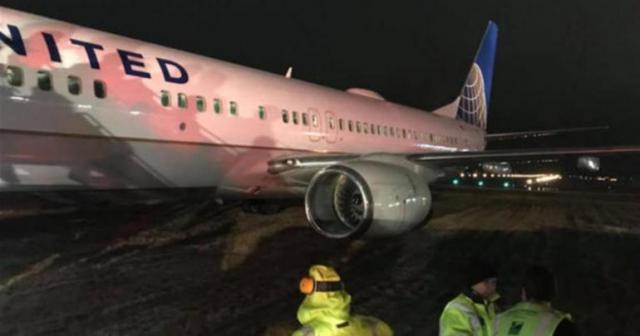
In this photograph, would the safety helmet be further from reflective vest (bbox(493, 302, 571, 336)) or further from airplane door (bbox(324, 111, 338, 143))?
airplane door (bbox(324, 111, 338, 143))

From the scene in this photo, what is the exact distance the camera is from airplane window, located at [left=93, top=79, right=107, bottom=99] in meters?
6.69

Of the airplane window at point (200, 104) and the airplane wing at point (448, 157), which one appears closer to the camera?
Result: the airplane window at point (200, 104)

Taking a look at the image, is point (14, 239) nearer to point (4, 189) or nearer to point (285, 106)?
point (4, 189)

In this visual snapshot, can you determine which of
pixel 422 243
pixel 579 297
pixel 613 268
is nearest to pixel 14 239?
pixel 422 243

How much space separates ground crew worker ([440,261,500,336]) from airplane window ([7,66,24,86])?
5180 millimetres

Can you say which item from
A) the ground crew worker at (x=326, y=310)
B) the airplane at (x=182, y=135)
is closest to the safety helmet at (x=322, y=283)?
the ground crew worker at (x=326, y=310)

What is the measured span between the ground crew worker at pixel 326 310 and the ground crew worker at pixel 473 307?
39 cm

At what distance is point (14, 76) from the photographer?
5949 mm

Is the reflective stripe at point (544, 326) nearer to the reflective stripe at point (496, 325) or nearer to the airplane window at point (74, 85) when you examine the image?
the reflective stripe at point (496, 325)

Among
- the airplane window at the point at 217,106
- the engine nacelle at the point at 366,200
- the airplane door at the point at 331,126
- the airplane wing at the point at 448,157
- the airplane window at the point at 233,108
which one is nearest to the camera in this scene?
the engine nacelle at the point at 366,200

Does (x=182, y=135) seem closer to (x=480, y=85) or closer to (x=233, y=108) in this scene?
(x=233, y=108)

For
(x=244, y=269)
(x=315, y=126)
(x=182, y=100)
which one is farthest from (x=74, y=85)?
(x=315, y=126)

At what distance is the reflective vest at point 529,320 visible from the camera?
2301 mm

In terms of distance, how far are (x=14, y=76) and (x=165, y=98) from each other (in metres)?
1.96
